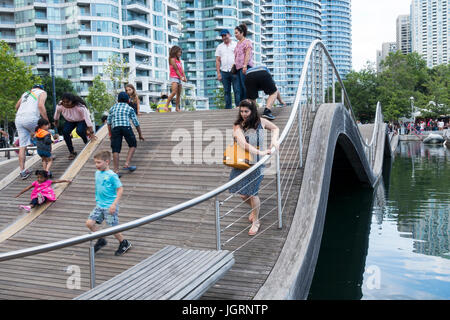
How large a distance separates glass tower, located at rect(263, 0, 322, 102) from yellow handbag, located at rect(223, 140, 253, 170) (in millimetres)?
120039

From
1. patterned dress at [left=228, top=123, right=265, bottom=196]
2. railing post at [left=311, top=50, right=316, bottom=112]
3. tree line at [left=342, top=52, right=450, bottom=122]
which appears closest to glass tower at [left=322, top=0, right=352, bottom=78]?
tree line at [left=342, top=52, right=450, bottom=122]

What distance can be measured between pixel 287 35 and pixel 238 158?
130466 millimetres

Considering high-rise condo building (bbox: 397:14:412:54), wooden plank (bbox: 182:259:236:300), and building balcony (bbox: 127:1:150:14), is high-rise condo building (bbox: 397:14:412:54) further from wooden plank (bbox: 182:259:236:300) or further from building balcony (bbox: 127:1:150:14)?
wooden plank (bbox: 182:259:236:300)

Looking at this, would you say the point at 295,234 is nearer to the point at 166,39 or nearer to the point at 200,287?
the point at 200,287

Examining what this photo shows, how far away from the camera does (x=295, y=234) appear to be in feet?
16.3

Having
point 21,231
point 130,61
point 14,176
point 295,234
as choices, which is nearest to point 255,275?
point 295,234

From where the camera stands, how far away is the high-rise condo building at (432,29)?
148750 mm

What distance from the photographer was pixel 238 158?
5.02 m

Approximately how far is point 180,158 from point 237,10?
282ft

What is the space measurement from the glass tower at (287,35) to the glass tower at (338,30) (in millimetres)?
34688

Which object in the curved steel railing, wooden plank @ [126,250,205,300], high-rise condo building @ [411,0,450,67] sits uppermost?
high-rise condo building @ [411,0,450,67]

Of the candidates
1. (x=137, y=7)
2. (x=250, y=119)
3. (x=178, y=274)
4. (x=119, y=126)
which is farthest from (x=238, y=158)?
(x=137, y=7)

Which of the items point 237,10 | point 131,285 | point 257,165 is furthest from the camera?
point 237,10

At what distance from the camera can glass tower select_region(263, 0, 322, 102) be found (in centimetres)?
12431
